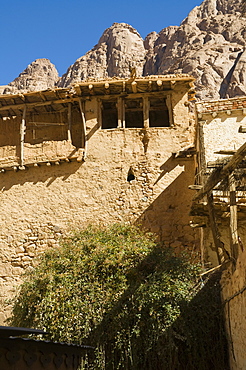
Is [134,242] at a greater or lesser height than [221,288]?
greater

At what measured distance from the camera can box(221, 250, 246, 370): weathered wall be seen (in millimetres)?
7262

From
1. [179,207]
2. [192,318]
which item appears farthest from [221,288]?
[179,207]

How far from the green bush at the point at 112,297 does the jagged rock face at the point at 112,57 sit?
27646 millimetres

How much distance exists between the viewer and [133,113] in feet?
58.9

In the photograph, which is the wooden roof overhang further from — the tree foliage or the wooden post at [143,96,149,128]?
the tree foliage

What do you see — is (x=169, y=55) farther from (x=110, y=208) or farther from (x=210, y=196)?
(x=210, y=196)

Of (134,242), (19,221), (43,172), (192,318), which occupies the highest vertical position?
(43,172)

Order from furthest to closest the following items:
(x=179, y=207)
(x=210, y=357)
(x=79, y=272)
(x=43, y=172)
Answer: (x=43, y=172) → (x=179, y=207) → (x=79, y=272) → (x=210, y=357)

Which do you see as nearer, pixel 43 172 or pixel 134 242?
pixel 134 242

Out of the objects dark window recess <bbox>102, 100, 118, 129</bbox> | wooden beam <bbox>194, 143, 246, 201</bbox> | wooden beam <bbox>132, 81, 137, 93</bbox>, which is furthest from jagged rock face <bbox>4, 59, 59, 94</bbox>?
wooden beam <bbox>194, 143, 246, 201</bbox>

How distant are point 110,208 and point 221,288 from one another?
20.9 ft

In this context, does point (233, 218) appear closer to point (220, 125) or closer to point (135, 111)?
point (220, 125)

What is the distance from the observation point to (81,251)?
11.6 m

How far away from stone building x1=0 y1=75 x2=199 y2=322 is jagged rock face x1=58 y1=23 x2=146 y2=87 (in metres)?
21.4
